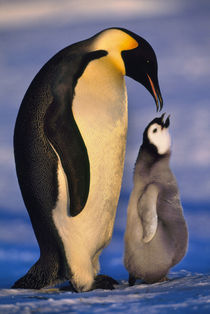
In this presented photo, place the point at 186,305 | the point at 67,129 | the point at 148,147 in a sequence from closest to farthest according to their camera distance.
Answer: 1. the point at 186,305
2. the point at 67,129
3. the point at 148,147

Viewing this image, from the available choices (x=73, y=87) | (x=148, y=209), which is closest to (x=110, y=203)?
(x=148, y=209)

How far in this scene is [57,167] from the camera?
2.81 metres

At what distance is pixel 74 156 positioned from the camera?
9.08ft

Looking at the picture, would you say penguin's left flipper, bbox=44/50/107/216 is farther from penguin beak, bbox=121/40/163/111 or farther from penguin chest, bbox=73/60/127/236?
penguin beak, bbox=121/40/163/111

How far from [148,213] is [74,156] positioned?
0.49 metres

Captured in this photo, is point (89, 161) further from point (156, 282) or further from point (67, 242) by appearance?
point (156, 282)

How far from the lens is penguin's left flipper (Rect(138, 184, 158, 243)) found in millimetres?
2887

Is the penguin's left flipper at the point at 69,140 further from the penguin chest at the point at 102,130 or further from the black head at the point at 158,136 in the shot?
the black head at the point at 158,136

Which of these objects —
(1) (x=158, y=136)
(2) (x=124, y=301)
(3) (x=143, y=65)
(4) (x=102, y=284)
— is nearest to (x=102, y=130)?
(1) (x=158, y=136)

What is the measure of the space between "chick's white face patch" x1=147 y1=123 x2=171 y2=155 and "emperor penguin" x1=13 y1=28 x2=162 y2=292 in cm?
15

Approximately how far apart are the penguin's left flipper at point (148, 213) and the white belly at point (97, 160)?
16cm

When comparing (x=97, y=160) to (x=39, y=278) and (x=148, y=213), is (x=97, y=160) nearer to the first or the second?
(x=148, y=213)

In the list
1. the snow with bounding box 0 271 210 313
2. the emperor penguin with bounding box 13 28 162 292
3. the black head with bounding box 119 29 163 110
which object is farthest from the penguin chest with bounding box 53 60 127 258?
the snow with bounding box 0 271 210 313

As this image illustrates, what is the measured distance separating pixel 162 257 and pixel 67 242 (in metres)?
0.49
